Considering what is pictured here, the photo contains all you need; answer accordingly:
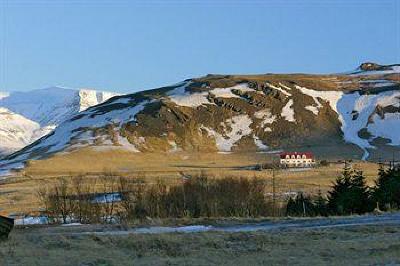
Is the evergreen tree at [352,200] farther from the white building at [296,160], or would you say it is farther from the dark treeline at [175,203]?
the white building at [296,160]

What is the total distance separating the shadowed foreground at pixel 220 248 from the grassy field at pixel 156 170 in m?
63.0

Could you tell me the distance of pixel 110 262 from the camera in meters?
Answer: 22.2

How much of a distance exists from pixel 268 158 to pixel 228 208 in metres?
125

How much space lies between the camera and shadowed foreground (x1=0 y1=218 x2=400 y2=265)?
21.9 m

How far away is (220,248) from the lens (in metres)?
25.9

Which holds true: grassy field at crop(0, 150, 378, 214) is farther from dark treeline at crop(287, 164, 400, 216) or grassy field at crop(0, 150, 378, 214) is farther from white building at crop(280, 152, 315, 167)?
dark treeline at crop(287, 164, 400, 216)

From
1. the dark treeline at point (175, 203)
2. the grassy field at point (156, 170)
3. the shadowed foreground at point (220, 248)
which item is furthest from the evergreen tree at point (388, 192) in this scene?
the grassy field at point (156, 170)

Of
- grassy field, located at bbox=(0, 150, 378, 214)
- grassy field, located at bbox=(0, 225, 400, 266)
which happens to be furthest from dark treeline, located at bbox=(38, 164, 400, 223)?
grassy field, located at bbox=(0, 225, 400, 266)

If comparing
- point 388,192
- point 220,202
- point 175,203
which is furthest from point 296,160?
point 388,192

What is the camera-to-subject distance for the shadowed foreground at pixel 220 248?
2194 cm

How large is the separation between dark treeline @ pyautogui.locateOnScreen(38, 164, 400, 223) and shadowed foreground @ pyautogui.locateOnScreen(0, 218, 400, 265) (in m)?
22.6

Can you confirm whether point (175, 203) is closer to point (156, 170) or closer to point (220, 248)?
point (220, 248)

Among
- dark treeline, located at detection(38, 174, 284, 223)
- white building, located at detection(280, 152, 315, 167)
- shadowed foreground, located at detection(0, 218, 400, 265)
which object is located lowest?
dark treeline, located at detection(38, 174, 284, 223)

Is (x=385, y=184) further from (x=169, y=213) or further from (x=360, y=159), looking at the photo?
(x=360, y=159)
